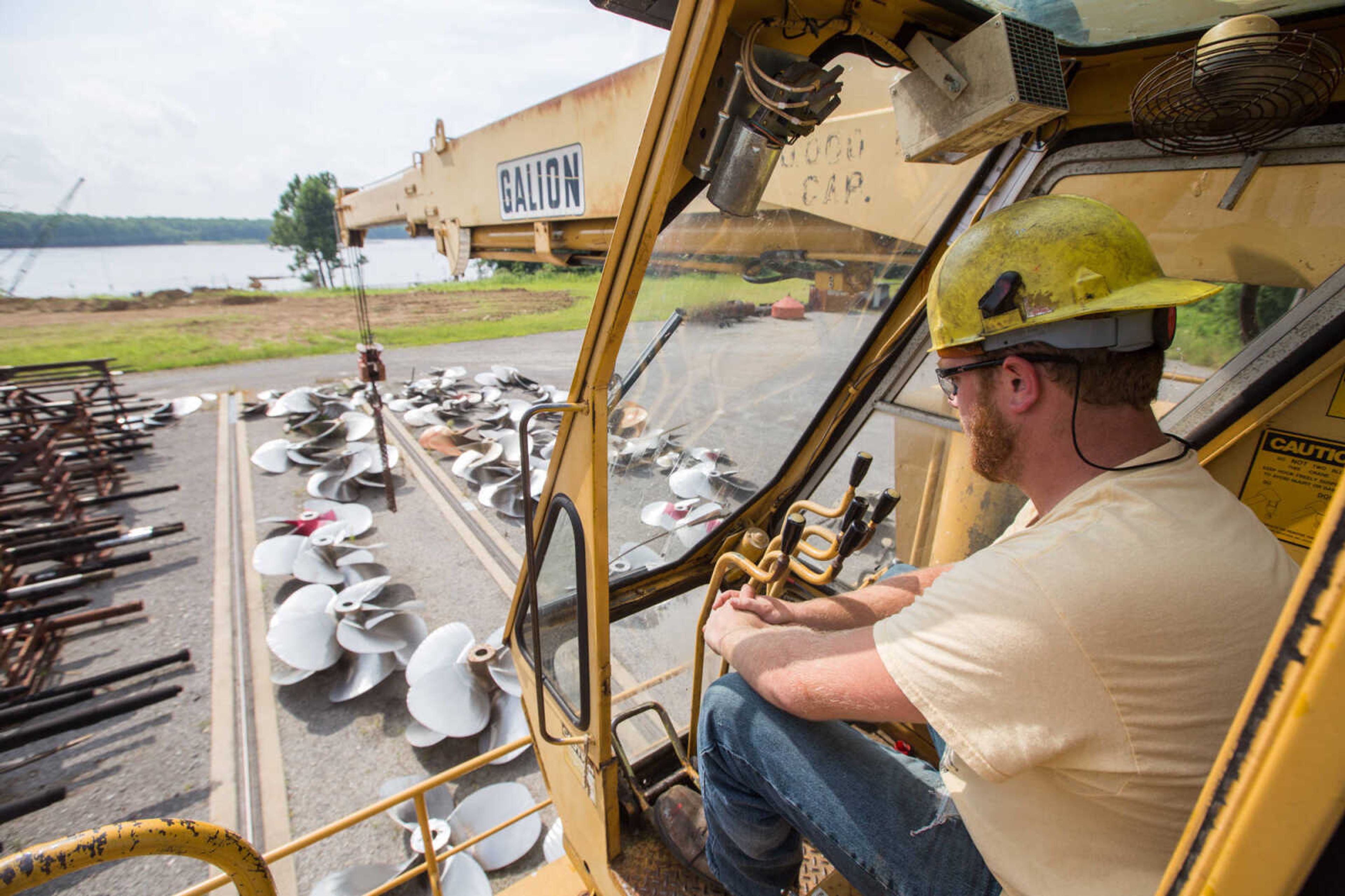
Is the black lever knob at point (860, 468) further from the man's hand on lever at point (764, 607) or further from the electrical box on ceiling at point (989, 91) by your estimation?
the electrical box on ceiling at point (989, 91)

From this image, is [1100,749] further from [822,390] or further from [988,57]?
[822,390]

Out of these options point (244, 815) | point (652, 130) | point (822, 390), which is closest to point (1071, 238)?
point (652, 130)

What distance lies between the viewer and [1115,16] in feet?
5.06

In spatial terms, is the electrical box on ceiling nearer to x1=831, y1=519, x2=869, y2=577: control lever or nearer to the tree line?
x1=831, y1=519, x2=869, y2=577: control lever

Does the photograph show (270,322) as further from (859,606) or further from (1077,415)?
(1077,415)

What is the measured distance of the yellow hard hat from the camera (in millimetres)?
1013

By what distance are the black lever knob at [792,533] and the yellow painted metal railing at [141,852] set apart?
1.23 meters

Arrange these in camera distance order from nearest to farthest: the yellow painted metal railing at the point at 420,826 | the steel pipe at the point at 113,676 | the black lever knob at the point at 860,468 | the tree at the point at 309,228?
the black lever knob at the point at 860,468 → the yellow painted metal railing at the point at 420,826 → the steel pipe at the point at 113,676 → the tree at the point at 309,228

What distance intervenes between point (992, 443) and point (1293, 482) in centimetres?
100

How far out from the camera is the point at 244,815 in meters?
3.48

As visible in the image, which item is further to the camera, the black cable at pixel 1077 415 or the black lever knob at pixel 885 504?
the black lever knob at pixel 885 504

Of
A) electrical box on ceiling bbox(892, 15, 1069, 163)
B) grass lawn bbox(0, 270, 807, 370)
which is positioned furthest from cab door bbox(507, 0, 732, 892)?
grass lawn bbox(0, 270, 807, 370)

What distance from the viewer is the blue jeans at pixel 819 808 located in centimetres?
120

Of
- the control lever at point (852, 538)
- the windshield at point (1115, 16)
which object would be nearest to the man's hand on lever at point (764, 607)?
the control lever at point (852, 538)
